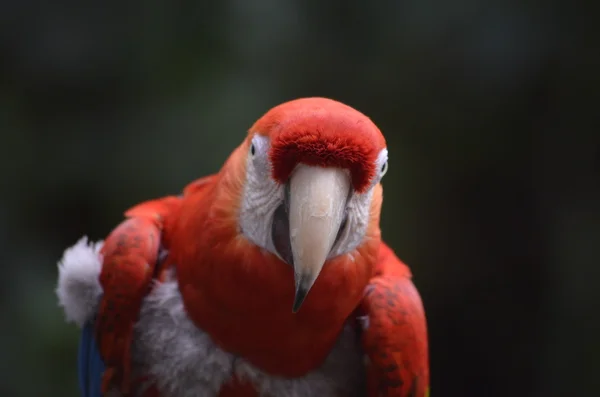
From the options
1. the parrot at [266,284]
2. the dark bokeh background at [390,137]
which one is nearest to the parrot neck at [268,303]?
the parrot at [266,284]

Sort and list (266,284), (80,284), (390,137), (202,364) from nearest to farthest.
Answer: (266,284) < (202,364) < (80,284) < (390,137)

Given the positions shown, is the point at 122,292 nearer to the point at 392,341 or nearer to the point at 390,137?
the point at 392,341

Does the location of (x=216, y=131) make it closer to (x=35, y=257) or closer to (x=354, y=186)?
(x=35, y=257)

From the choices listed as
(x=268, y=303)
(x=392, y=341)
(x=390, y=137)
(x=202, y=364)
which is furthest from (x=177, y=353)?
(x=390, y=137)

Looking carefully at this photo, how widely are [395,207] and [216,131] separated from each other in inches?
26.3

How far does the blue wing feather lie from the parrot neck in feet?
0.88

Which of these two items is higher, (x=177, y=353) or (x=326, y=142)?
(x=326, y=142)

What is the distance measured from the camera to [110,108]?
1.83m

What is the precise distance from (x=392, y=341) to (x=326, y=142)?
46 cm

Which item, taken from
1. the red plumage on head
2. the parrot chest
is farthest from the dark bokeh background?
the red plumage on head

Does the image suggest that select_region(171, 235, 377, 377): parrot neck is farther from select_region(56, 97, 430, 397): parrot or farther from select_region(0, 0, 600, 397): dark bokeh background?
select_region(0, 0, 600, 397): dark bokeh background

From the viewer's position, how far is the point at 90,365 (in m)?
1.23

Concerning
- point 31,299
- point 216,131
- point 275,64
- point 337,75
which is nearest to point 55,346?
point 31,299

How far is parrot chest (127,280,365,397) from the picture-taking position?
3.42 ft
